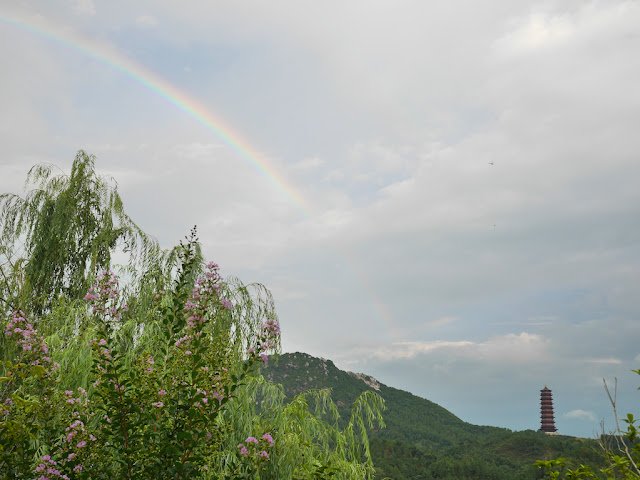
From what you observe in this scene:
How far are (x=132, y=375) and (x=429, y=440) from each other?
133ft

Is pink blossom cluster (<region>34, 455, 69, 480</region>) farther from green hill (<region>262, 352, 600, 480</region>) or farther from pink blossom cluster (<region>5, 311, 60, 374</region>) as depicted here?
green hill (<region>262, 352, 600, 480</region>)

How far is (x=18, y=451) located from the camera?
157 inches

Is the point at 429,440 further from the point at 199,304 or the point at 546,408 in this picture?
the point at 199,304

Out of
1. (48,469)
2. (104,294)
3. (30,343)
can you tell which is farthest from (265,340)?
(30,343)

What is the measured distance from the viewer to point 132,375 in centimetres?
373

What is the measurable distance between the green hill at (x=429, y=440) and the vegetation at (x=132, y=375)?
16583 mm

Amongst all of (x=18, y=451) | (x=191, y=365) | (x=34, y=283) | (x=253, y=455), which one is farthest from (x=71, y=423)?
(x=34, y=283)

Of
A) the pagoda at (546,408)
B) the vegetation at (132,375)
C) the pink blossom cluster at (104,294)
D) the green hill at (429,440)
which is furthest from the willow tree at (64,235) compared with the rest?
the pagoda at (546,408)

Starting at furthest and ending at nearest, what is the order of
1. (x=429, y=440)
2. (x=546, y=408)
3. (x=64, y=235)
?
(x=546, y=408), (x=429, y=440), (x=64, y=235)

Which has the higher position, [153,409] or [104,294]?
[104,294]

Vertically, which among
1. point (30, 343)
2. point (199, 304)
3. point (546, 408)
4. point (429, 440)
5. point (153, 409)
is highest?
point (546, 408)

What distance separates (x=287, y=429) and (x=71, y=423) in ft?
14.5

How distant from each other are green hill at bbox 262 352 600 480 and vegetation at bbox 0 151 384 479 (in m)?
16.6

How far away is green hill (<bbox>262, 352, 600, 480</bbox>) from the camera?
97.5 feet
